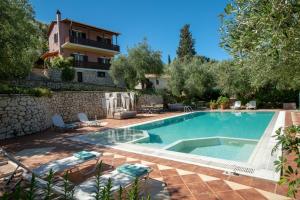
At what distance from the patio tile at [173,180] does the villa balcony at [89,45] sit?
23.5 m

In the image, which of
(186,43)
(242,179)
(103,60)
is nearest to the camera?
(242,179)

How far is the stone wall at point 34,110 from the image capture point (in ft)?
33.6

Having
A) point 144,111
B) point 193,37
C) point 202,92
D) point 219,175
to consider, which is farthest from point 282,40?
point 193,37

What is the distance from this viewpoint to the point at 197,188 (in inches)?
167

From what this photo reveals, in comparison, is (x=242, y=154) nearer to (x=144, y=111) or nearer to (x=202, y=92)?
(x=144, y=111)

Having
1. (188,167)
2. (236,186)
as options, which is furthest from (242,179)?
(188,167)

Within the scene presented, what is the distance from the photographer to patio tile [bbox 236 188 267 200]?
3.78m

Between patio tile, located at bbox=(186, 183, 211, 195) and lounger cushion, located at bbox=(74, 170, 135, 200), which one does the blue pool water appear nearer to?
patio tile, located at bbox=(186, 183, 211, 195)

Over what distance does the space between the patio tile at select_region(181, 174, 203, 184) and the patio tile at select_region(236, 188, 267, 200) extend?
0.84 metres

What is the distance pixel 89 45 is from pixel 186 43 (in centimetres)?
2571

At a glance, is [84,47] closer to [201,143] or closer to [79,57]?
[79,57]

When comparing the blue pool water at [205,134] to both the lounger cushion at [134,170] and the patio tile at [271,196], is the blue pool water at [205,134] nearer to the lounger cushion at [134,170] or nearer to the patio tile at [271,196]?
the patio tile at [271,196]

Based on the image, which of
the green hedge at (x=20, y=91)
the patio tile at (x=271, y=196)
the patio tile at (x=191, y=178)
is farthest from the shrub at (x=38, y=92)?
the patio tile at (x=271, y=196)

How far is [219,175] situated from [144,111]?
16.2 metres
